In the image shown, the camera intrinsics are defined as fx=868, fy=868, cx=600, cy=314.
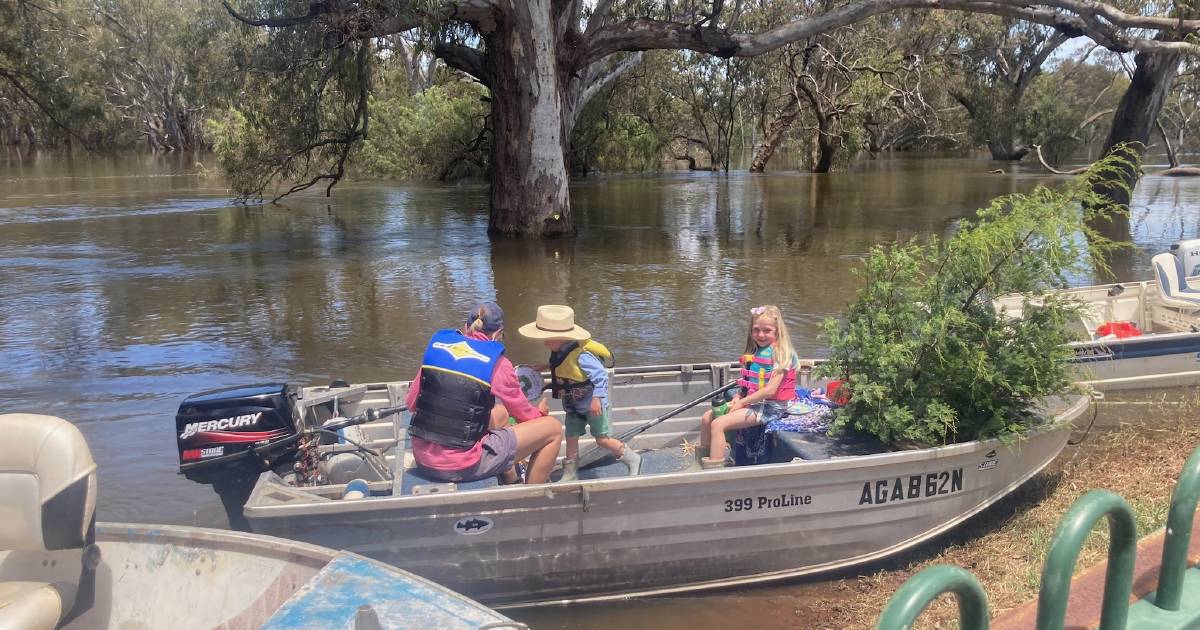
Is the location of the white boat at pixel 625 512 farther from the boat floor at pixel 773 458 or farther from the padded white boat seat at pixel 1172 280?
the padded white boat seat at pixel 1172 280

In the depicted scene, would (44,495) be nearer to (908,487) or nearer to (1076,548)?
(1076,548)

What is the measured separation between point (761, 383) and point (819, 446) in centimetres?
66

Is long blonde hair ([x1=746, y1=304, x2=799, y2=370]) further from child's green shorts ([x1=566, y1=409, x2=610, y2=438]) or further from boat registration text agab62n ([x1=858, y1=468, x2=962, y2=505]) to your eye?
child's green shorts ([x1=566, y1=409, x2=610, y2=438])

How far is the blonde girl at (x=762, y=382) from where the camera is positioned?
6188 millimetres

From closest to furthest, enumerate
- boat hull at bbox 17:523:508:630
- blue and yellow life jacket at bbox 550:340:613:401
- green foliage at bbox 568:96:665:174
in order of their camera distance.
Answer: boat hull at bbox 17:523:508:630
blue and yellow life jacket at bbox 550:340:613:401
green foliage at bbox 568:96:665:174

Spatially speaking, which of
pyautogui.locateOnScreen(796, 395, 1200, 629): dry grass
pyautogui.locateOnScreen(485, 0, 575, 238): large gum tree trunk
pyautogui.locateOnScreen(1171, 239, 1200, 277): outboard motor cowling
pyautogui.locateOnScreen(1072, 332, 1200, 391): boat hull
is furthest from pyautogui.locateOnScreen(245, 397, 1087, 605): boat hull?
pyautogui.locateOnScreen(485, 0, 575, 238): large gum tree trunk

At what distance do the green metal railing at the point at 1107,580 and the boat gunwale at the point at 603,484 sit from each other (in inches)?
74.8

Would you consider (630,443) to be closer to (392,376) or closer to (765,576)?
(765,576)

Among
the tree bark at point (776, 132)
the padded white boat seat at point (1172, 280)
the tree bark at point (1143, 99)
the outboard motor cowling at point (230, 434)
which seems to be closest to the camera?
the outboard motor cowling at point (230, 434)

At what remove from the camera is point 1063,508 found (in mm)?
5926

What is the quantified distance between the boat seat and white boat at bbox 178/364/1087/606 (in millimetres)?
13

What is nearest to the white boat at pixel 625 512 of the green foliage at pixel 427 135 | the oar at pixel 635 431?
the oar at pixel 635 431

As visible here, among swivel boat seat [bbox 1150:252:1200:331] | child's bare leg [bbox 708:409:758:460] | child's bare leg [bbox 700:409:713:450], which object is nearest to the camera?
child's bare leg [bbox 708:409:758:460]

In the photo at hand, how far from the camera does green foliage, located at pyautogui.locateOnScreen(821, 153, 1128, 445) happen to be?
552 cm
